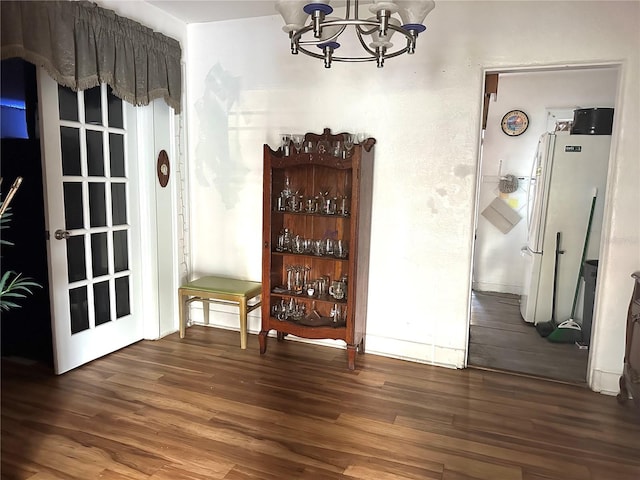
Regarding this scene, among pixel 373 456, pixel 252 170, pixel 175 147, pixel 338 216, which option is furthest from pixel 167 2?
pixel 373 456

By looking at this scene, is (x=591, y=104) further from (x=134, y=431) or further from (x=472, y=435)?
(x=134, y=431)

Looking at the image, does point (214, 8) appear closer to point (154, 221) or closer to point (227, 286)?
point (154, 221)

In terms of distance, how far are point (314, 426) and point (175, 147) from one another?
2384 millimetres

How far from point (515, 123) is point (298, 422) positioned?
4270mm

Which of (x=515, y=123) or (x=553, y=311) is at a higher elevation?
(x=515, y=123)

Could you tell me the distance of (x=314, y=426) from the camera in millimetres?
2445

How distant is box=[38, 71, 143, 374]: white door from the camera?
280 centimetres

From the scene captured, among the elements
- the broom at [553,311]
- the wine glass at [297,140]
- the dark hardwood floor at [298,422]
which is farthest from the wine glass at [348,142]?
the broom at [553,311]

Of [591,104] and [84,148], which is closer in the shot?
[84,148]

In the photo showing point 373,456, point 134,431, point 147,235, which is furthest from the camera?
point 147,235

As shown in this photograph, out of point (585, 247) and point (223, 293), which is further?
point (585, 247)

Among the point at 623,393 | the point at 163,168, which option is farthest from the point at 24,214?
the point at 623,393

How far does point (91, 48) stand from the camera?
2740 millimetres

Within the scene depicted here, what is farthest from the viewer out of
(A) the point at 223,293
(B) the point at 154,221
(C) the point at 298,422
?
(B) the point at 154,221
